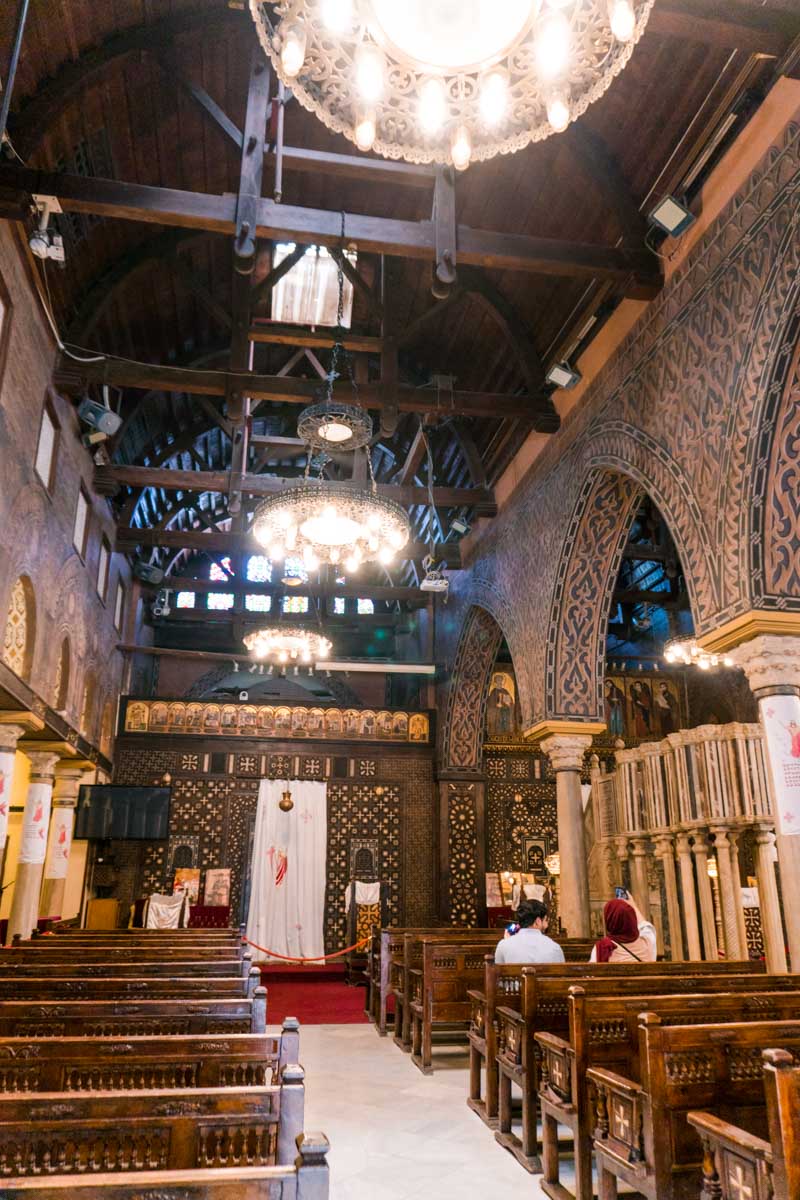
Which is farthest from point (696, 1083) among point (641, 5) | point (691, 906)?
point (691, 906)

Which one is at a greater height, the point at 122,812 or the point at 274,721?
the point at 274,721

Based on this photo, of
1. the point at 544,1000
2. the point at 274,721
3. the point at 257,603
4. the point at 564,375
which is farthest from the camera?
the point at 257,603

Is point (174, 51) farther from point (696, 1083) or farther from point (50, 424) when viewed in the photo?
point (696, 1083)

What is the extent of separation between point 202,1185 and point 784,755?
585cm

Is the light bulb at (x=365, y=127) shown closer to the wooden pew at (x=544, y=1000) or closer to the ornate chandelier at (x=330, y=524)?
Answer: the ornate chandelier at (x=330, y=524)

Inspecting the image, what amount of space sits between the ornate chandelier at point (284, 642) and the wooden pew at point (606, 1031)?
11.7 meters

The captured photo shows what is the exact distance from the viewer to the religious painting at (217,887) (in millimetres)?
16875

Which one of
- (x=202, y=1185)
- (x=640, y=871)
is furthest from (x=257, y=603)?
(x=202, y=1185)

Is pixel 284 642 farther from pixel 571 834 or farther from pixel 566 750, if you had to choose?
pixel 571 834

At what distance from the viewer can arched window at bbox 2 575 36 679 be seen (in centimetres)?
949

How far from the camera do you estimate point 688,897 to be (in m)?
12.8

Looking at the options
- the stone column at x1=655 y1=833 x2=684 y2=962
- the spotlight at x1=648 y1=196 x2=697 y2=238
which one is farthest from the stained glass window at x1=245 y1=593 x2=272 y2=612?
the spotlight at x1=648 y1=196 x2=697 y2=238

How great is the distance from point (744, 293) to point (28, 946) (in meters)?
9.24

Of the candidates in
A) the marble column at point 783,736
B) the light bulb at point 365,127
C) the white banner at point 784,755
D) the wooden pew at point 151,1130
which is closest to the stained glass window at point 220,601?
the marble column at point 783,736
